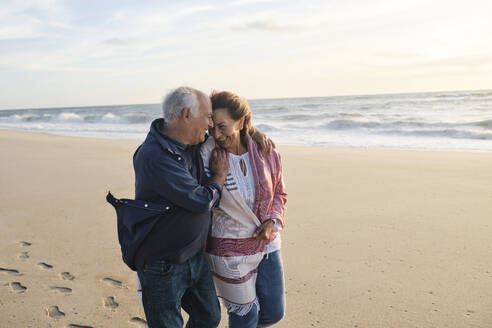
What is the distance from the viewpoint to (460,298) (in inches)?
123

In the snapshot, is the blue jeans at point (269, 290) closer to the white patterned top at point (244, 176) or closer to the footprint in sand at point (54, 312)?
the white patterned top at point (244, 176)

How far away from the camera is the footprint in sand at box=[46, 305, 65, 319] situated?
9.78 ft

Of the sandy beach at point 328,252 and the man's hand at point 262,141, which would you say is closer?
the man's hand at point 262,141

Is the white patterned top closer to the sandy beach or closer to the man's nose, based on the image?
the man's nose

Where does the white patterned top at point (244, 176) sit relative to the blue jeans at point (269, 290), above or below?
above

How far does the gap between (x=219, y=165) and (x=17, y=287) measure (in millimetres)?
2454

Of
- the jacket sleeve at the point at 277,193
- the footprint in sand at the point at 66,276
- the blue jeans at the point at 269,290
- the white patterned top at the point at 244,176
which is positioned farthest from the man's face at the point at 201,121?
the footprint in sand at the point at 66,276

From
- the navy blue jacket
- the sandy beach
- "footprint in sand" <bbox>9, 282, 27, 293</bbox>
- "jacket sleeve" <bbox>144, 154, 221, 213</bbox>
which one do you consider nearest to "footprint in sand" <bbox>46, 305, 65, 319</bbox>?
the sandy beach

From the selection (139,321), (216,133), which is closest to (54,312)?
(139,321)

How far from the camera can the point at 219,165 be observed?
2145mm

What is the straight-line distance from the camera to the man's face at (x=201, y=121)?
6.59 ft

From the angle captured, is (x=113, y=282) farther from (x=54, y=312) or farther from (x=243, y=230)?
(x=243, y=230)

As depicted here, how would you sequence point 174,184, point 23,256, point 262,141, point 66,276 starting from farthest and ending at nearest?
point 23,256 < point 66,276 < point 262,141 < point 174,184

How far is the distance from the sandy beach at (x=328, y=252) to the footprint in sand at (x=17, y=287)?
0.06 feet
